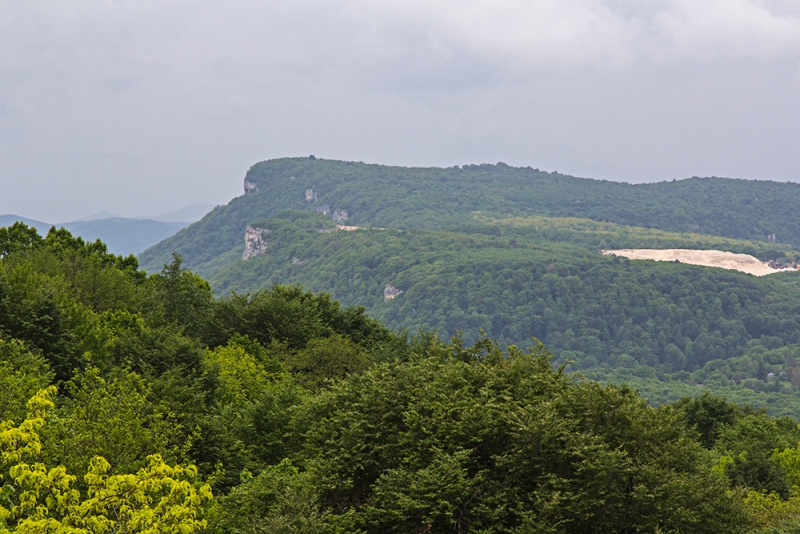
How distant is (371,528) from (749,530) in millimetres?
11823

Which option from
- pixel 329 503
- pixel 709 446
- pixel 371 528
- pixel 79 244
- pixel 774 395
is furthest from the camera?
pixel 774 395

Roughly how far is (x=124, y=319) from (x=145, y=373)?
1353 cm

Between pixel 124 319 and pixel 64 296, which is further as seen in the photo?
pixel 124 319

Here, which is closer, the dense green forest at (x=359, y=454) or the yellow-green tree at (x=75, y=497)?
the yellow-green tree at (x=75, y=497)

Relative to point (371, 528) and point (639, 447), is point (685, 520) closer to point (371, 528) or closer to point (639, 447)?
point (639, 447)

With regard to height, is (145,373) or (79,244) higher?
(79,244)

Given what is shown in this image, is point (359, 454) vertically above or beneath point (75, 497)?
beneath

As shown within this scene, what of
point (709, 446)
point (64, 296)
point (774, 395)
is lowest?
point (774, 395)

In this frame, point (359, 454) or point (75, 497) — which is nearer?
point (75, 497)

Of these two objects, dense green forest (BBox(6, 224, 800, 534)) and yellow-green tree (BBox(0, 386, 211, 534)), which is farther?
dense green forest (BBox(6, 224, 800, 534))

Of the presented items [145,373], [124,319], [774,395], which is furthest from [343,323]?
[774,395]

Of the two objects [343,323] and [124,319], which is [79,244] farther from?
[124,319]

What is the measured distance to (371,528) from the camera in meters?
26.3

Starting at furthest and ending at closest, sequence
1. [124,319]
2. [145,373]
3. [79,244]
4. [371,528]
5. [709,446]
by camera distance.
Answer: [79,244] < [709,446] < [124,319] < [145,373] < [371,528]
